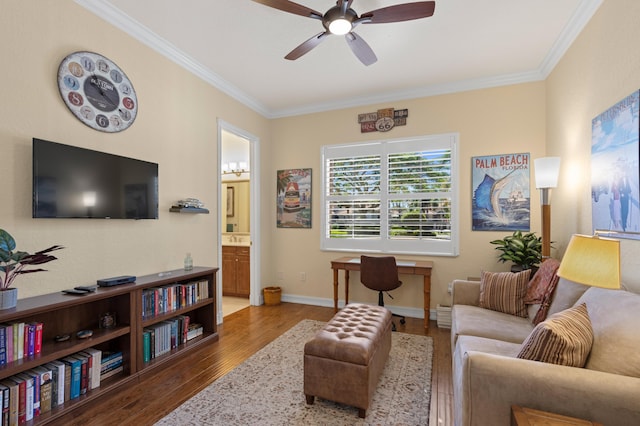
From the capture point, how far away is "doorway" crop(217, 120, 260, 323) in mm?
4133

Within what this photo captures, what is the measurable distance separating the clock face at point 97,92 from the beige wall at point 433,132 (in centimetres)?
247

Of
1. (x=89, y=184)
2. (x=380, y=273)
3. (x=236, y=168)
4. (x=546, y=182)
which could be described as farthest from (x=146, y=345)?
(x=546, y=182)

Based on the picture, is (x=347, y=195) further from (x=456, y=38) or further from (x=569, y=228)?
(x=569, y=228)

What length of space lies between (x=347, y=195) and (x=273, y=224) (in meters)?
1.34

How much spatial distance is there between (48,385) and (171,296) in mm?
1012

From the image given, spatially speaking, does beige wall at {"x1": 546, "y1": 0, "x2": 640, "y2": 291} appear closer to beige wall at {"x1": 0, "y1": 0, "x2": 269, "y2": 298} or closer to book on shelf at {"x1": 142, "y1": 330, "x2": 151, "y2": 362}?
book on shelf at {"x1": 142, "y1": 330, "x2": 151, "y2": 362}

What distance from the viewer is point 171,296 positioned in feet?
9.09

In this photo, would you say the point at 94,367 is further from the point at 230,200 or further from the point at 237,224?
the point at 230,200

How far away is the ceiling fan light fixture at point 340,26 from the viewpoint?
2105mm

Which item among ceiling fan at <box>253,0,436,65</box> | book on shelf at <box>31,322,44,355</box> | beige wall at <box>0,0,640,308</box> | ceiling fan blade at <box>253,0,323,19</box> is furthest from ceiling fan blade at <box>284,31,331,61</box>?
book on shelf at <box>31,322,44,355</box>

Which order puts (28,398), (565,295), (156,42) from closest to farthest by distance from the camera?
(28,398), (565,295), (156,42)

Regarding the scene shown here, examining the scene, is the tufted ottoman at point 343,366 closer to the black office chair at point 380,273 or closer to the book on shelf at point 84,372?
the black office chair at point 380,273

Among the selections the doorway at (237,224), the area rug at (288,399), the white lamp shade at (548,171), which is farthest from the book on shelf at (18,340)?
A: the white lamp shade at (548,171)

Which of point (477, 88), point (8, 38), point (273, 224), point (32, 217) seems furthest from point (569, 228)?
point (8, 38)
